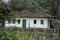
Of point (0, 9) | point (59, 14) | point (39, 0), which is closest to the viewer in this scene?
point (0, 9)

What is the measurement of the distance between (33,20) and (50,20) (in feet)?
10.8

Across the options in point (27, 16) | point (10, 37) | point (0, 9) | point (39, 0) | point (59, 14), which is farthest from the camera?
point (39, 0)

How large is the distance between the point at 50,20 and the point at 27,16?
453 cm

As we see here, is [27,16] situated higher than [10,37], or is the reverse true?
[10,37]

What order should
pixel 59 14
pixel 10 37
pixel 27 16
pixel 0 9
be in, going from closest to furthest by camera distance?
pixel 10 37
pixel 0 9
pixel 27 16
pixel 59 14

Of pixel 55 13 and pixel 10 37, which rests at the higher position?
pixel 10 37

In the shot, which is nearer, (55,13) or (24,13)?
(24,13)

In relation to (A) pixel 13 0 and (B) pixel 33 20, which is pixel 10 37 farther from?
(A) pixel 13 0

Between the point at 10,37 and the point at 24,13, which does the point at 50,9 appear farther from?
the point at 10,37

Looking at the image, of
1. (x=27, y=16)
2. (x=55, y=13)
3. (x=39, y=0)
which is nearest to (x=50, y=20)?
(x=27, y=16)

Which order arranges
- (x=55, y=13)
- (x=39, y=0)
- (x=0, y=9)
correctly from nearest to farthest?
(x=0, y=9) < (x=55, y=13) < (x=39, y=0)

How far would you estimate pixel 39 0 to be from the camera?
67.0m

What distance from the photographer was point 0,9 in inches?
1212

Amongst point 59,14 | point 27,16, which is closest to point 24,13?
point 27,16
